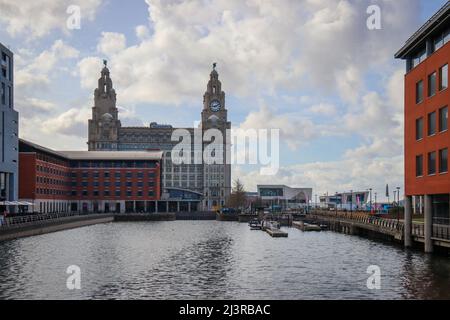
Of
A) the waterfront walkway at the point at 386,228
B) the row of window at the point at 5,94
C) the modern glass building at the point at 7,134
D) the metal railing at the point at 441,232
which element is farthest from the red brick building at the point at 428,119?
the row of window at the point at 5,94

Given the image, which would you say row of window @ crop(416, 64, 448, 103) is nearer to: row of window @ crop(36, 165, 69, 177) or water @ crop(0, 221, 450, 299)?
water @ crop(0, 221, 450, 299)

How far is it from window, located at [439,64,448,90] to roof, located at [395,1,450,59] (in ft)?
14.2

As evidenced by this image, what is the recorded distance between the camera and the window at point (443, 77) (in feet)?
188

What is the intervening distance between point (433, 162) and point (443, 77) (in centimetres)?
902

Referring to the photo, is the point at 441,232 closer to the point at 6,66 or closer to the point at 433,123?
the point at 433,123

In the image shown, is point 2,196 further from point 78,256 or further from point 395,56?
point 395,56

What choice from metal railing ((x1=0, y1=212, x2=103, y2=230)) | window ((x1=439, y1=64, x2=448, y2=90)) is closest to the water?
metal railing ((x1=0, y1=212, x2=103, y2=230))

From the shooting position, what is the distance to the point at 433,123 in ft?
202

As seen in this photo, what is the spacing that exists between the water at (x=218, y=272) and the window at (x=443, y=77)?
56.0ft

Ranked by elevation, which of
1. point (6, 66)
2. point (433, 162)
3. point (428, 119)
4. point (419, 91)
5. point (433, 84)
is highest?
point (6, 66)

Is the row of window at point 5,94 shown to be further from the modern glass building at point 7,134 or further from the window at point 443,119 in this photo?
the window at point 443,119

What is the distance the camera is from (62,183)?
19450 centimetres

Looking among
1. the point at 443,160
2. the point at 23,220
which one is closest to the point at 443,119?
the point at 443,160
